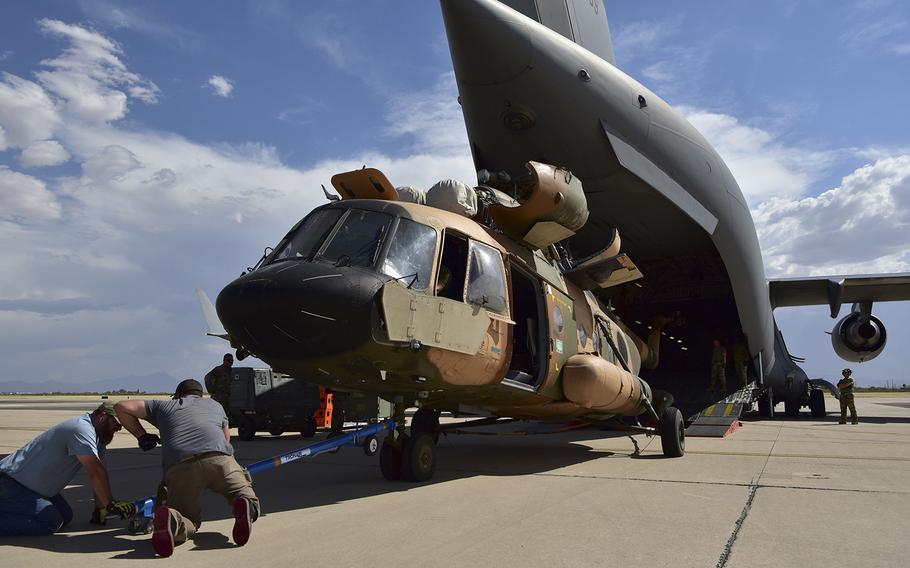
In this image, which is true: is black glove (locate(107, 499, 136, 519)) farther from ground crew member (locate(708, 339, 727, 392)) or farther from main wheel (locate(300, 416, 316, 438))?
ground crew member (locate(708, 339, 727, 392))

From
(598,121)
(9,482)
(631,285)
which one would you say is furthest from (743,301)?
(9,482)

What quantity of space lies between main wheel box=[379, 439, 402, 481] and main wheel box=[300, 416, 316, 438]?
685 cm

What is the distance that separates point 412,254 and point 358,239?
51cm

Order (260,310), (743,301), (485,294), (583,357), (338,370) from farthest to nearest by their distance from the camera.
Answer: (743,301) → (583,357) → (485,294) → (338,370) → (260,310)

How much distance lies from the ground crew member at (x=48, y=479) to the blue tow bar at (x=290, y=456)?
8cm

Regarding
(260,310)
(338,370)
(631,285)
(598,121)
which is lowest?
(338,370)

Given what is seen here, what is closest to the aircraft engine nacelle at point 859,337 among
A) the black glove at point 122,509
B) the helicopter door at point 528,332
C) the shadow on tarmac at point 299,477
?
the shadow on tarmac at point 299,477

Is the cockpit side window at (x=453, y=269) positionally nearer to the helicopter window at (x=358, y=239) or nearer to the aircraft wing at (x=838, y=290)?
the helicopter window at (x=358, y=239)

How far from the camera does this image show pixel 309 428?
13.3 metres

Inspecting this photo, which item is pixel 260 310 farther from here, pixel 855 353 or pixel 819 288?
pixel 855 353

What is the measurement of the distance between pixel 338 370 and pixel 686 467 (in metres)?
4.52

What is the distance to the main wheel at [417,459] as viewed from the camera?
21.5 ft

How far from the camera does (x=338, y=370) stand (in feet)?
18.7

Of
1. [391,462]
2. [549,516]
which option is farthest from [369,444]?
[549,516]
